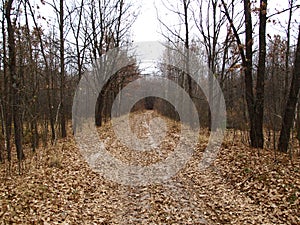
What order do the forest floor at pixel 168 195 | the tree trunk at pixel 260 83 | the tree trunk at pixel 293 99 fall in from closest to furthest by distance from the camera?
the forest floor at pixel 168 195
the tree trunk at pixel 293 99
the tree trunk at pixel 260 83

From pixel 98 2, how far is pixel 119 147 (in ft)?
44.0

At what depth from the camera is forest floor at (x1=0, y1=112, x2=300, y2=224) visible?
5641 mm

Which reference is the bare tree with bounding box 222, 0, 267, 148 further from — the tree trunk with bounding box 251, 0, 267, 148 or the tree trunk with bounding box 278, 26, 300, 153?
the tree trunk with bounding box 278, 26, 300, 153

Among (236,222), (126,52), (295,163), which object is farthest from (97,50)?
(236,222)

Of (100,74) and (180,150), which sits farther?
(100,74)

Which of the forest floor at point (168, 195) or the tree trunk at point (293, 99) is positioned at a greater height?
the tree trunk at point (293, 99)

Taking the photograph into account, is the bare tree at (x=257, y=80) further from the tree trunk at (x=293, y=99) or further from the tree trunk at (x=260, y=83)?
the tree trunk at (x=293, y=99)

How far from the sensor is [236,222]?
543 centimetres

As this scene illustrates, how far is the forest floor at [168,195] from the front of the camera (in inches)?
222

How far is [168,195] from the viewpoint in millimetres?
7008

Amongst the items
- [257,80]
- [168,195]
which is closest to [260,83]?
[257,80]

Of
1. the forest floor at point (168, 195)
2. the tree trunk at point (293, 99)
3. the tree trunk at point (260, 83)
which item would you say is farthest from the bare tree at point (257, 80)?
the forest floor at point (168, 195)

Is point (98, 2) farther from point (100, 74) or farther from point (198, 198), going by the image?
point (198, 198)

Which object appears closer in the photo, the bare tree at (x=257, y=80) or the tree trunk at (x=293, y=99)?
the tree trunk at (x=293, y=99)
